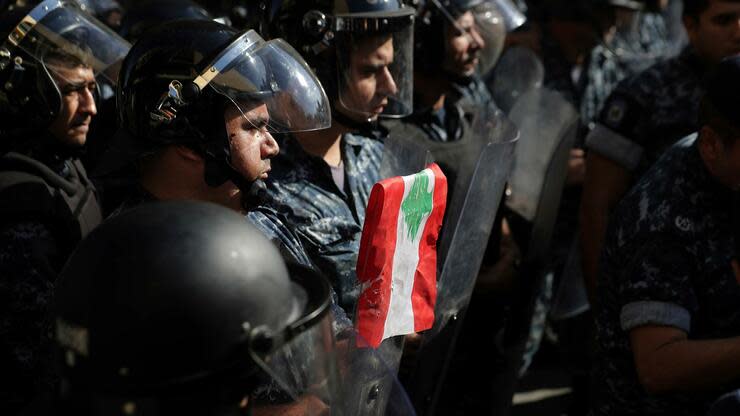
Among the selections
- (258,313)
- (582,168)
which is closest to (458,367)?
(582,168)

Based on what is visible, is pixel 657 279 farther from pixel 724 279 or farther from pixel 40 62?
pixel 40 62

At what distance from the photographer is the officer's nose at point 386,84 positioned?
121 inches

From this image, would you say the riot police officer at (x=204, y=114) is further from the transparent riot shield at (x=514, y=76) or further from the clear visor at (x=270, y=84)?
the transparent riot shield at (x=514, y=76)

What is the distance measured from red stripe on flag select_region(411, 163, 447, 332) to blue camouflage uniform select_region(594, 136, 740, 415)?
54 centimetres

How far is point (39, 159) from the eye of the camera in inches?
124

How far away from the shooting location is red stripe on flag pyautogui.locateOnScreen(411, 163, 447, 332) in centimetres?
257

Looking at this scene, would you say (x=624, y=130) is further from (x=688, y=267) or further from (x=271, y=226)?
(x=271, y=226)

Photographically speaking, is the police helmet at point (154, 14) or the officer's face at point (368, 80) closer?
the officer's face at point (368, 80)

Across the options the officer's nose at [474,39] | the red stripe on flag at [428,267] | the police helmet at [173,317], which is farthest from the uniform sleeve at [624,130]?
the police helmet at [173,317]

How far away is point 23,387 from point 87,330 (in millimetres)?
1393

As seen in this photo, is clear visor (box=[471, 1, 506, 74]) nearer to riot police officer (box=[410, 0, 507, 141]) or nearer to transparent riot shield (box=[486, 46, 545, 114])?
riot police officer (box=[410, 0, 507, 141])

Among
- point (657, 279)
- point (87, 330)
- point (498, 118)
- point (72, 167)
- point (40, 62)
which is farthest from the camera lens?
point (498, 118)

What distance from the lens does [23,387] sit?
9.25 feet

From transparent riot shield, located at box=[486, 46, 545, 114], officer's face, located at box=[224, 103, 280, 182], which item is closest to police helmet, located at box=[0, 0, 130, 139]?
officer's face, located at box=[224, 103, 280, 182]
